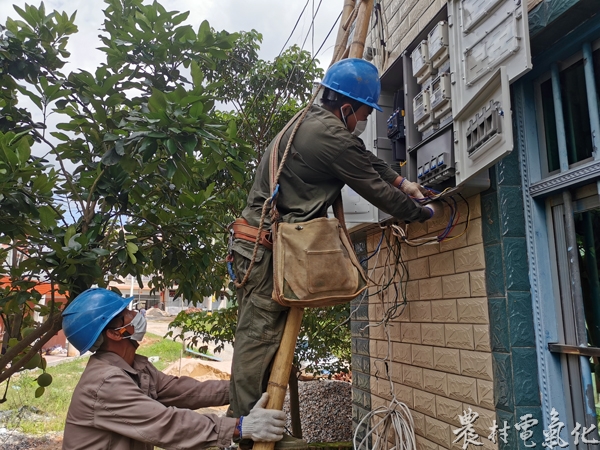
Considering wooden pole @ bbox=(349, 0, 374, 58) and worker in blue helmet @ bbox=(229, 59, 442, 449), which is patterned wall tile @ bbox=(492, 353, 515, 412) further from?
wooden pole @ bbox=(349, 0, 374, 58)

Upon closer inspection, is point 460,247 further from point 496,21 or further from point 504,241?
point 496,21

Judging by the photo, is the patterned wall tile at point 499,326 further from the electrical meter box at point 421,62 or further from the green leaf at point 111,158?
the green leaf at point 111,158

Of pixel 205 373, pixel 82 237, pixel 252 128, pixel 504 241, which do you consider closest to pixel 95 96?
pixel 82 237

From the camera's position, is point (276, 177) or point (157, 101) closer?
point (276, 177)

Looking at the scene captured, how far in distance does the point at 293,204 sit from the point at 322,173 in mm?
222

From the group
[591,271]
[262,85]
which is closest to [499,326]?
[591,271]

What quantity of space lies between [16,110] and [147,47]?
1053 millimetres

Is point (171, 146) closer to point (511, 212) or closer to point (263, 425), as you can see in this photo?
point (263, 425)

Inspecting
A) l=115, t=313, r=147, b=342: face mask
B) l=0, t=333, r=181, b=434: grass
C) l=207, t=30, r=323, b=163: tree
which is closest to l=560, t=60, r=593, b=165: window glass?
l=115, t=313, r=147, b=342: face mask

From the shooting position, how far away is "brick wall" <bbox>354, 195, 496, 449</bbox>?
263 cm

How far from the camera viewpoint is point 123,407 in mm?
2227

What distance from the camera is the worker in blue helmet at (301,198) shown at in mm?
2225

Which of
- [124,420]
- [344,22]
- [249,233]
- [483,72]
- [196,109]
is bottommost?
[124,420]

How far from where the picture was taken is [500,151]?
207 centimetres
